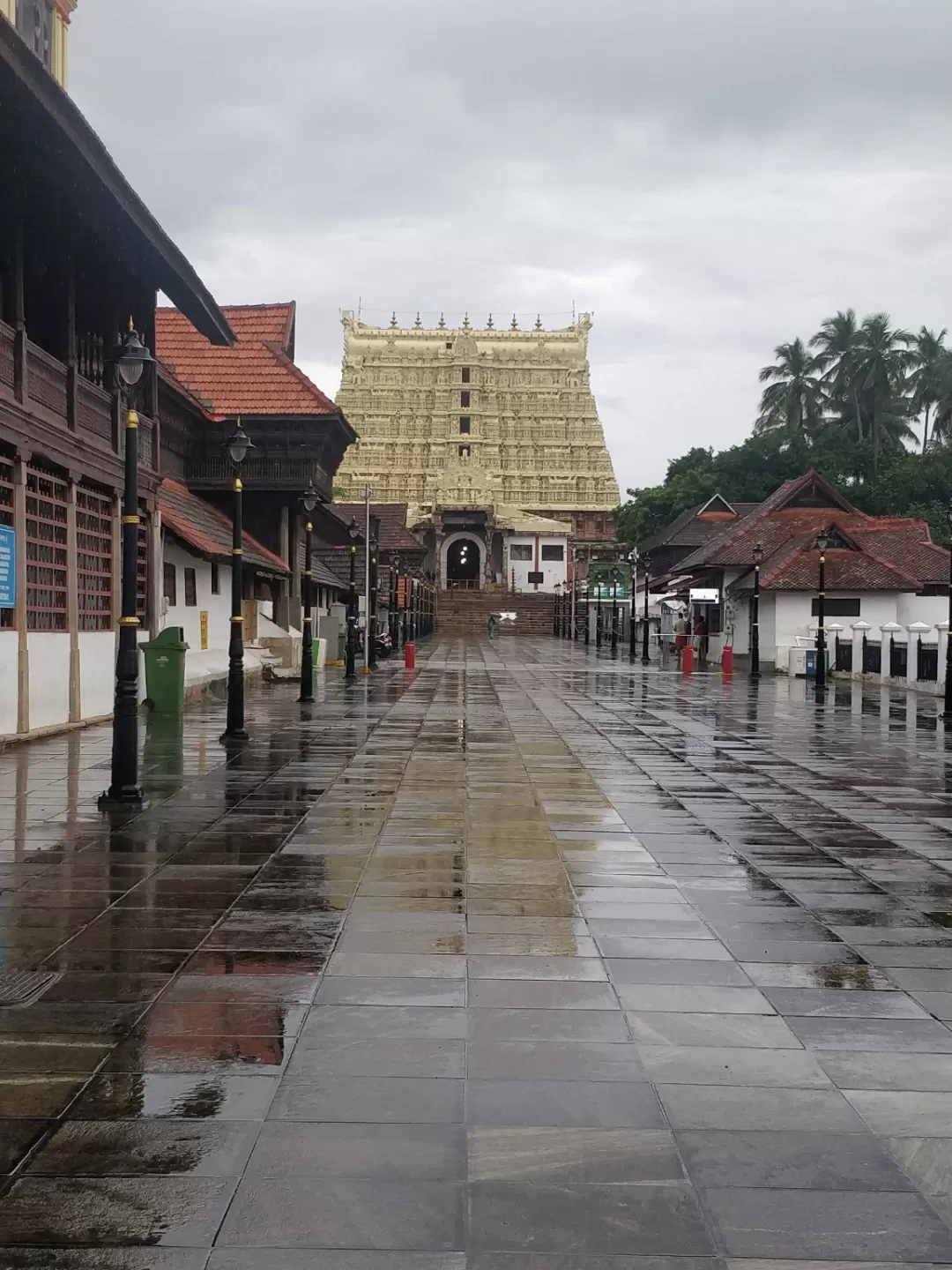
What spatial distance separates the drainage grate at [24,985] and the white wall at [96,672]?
403 inches

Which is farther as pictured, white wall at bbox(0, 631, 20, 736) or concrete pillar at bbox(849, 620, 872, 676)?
concrete pillar at bbox(849, 620, 872, 676)

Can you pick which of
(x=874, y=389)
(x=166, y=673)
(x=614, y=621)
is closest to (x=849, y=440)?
(x=874, y=389)

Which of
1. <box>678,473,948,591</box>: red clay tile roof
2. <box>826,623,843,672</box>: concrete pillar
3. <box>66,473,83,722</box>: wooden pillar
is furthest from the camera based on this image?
<box>678,473,948,591</box>: red clay tile roof

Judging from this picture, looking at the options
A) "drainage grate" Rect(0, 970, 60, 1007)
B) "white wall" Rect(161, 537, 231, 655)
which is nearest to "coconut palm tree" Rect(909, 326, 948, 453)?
"white wall" Rect(161, 537, 231, 655)

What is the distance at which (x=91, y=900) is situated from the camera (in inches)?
250


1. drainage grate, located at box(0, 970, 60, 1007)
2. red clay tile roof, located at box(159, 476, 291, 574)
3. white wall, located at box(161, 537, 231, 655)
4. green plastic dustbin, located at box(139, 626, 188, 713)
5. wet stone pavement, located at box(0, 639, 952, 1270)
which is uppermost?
red clay tile roof, located at box(159, 476, 291, 574)

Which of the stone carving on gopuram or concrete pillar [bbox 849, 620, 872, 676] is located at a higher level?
the stone carving on gopuram

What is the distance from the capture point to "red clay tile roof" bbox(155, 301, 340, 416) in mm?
28342

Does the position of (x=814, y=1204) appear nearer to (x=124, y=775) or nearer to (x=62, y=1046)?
(x=62, y=1046)

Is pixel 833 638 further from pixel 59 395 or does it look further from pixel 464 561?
pixel 464 561

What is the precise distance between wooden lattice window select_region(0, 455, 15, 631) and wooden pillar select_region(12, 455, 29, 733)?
0.05m

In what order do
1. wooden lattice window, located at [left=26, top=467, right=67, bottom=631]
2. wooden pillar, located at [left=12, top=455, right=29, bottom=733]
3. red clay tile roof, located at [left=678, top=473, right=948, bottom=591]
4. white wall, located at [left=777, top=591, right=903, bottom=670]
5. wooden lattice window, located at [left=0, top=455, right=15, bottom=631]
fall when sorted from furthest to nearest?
white wall, located at [left=777, top=591, right=903, bottom=670]
red clay tile roof, located at [left=678, top=473, right=948, bottom=591]
wooden lattice window, located at [left=26, top=467, right=67, bottom=631]
wooden pillar, located at [left=12, top=455, right=29, bottom=733]
wooden lattice window, located at [left=0, top=455, right=15, bottom=631]

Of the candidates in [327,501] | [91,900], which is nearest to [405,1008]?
[91,900]

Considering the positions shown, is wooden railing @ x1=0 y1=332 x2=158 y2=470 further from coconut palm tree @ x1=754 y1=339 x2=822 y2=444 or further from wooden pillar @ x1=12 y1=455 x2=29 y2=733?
coconut palm tree @ x1=754 y1=339 x2=822 y2=444
